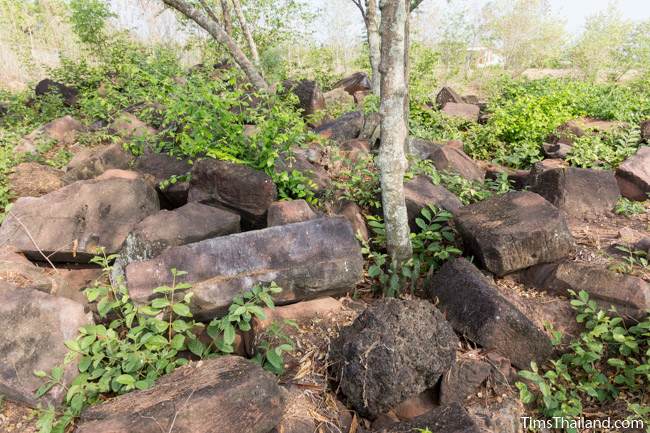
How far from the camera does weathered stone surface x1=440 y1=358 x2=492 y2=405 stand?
240cm

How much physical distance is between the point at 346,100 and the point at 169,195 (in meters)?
6.13

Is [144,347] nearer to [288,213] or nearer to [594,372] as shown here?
[288,213]

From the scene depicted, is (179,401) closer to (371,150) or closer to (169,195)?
(169,195)

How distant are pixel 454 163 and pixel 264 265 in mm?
2991

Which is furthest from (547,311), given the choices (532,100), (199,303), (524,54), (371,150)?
(524,54)

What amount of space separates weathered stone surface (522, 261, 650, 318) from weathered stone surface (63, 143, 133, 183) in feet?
14.0

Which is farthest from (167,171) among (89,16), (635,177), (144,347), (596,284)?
(89,16)

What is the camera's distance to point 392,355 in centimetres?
219

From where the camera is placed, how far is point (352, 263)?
9.46 feet

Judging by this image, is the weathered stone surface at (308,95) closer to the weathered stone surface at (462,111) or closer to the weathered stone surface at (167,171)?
the weathered stone surface at (462,111)

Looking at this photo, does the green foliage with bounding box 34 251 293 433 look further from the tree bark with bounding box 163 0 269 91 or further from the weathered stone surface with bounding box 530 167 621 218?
the tree bark with bounding box 163 0 269 91

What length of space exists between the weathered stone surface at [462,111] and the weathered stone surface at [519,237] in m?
5.04

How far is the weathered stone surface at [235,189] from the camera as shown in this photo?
11.3ft

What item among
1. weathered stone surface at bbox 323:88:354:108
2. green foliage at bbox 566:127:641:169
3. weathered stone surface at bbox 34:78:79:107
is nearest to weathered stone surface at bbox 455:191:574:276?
green foliage at bbox 566:127:641:169
